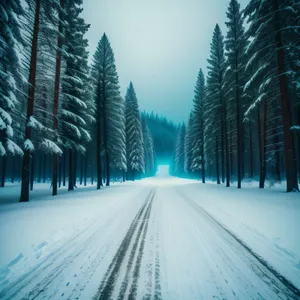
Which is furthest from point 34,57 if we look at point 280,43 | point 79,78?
point 280,43

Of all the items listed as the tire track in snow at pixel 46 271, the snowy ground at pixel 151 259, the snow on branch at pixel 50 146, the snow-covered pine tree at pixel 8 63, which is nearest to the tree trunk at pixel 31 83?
the snow on branch at pixel 50 146

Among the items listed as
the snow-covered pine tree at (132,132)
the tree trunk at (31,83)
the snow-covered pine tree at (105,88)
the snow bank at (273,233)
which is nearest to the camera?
the snow bank at (273,233)

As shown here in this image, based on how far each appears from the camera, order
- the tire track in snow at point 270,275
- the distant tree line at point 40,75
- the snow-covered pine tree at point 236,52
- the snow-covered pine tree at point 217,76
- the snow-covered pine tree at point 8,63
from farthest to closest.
Result: 1. the snow-covered pine tree at point 217,76
2. the snow-covered pine tree at point 236,52
3. the distant tree line at point 40,75
4. the snow-covered pine tree at point 8,63
5. the tire track in snow at point 270,275

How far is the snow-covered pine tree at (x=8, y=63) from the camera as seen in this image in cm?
791

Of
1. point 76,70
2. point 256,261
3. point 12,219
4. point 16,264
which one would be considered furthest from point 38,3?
point 256,261

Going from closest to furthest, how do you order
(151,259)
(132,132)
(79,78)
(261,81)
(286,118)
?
(151,259)
(286,118)
(261,81)
(79,78)
(132,132)

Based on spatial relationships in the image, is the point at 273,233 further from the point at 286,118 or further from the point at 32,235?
the point at 286,118

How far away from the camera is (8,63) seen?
341 inches

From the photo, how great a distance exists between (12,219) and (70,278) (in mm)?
4773

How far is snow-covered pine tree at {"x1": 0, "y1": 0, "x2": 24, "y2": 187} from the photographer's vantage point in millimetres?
7906

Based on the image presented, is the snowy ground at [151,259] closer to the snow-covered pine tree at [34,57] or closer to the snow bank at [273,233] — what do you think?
the snow bank at [273,233]

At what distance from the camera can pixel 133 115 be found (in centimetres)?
3675

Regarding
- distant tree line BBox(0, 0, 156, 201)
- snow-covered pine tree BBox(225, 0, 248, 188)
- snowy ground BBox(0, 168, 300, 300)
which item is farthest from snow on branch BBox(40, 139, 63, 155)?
snow-covered pine tree BBox(225, 0, 248, 188)

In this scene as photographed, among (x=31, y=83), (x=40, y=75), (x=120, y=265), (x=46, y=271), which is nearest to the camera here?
(x=46, y=271)
